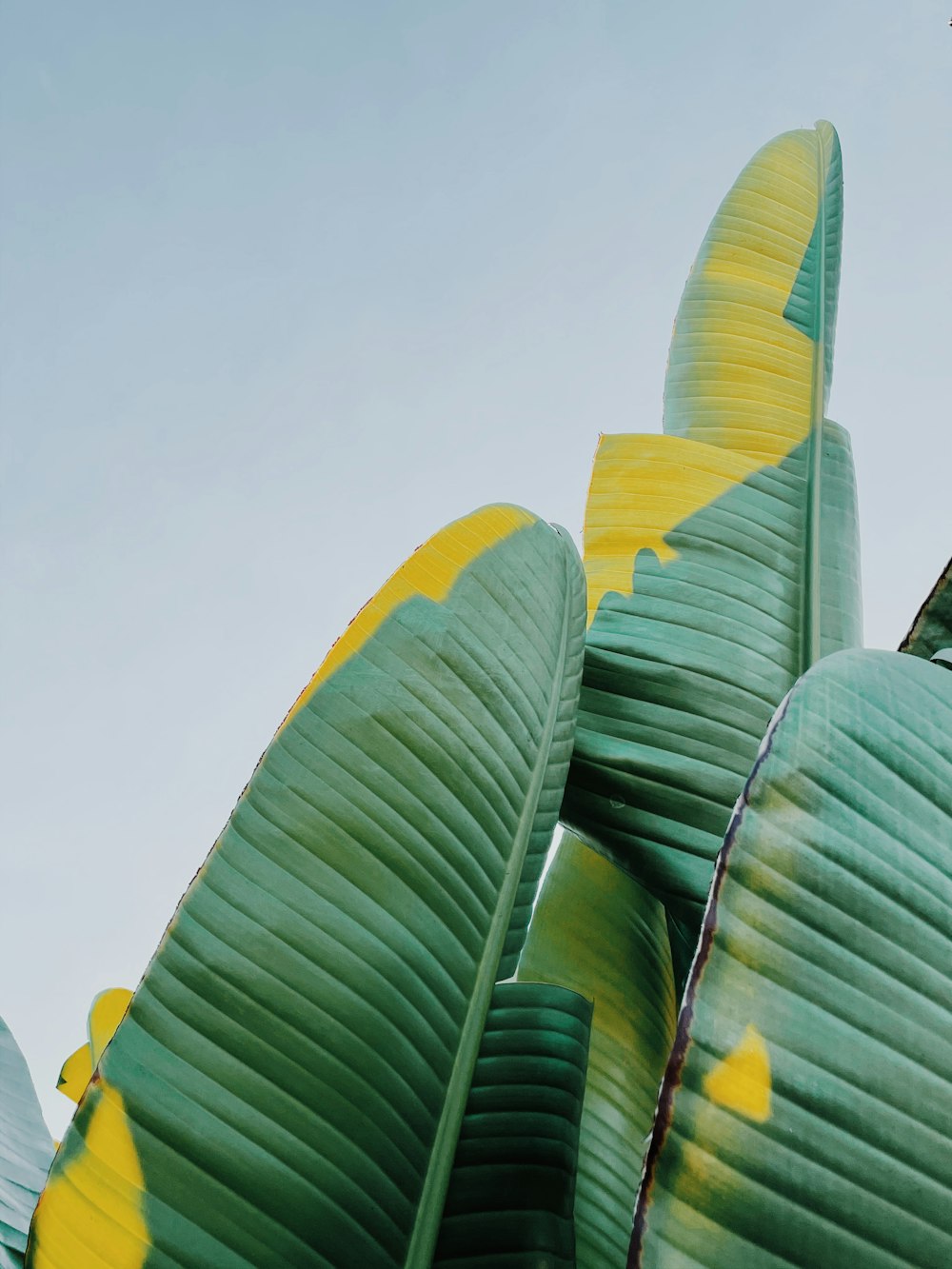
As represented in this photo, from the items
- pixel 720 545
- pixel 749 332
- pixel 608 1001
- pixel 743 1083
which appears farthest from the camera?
pixel 749 332

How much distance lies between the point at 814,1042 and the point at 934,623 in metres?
0.37

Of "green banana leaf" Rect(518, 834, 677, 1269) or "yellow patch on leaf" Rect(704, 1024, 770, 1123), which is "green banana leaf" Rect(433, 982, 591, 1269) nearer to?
"green banana leaf" Rect(518, 834, 677, 1269)

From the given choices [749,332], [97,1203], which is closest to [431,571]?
[97,1203]

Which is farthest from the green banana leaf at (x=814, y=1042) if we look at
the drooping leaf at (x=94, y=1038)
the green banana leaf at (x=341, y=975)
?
the drooping leaf at (x=94, y=1038)

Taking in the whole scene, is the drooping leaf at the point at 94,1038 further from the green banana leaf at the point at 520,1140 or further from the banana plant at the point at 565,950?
the green banana leaf at the point at 520,1140

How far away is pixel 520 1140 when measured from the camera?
1.50 ft

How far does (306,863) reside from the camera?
42 cm

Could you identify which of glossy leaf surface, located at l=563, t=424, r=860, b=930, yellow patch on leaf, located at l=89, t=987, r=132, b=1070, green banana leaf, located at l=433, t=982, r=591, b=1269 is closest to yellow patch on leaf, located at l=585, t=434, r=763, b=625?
glossy leaf surface, located at l=563, t=424, r=860, b=930

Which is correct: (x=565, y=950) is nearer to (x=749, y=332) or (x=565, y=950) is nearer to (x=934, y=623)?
(x=934, y=623)

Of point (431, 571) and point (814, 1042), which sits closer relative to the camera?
point (814, 1042)

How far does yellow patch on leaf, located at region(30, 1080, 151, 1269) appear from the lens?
0.36 m

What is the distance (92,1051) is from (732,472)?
Result: 64 cm

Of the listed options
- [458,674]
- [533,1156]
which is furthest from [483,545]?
[533,1156]

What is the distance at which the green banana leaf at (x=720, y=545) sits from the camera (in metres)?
0.58
